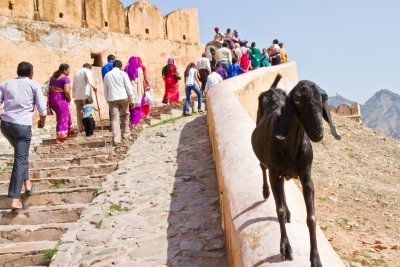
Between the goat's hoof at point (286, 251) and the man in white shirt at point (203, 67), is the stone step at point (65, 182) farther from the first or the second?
the man in white shirt at point (203, 67)

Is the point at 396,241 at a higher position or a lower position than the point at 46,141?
lower

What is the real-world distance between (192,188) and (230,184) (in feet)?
7.39

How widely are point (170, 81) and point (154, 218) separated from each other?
25.5 feet

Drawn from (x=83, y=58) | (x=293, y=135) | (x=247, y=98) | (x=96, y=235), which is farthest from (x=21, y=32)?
(x=293, y=135)

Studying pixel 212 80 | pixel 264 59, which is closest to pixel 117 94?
pixel 212 80

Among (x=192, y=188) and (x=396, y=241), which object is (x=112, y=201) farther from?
(x=396, y=241)

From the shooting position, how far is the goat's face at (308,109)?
2.10m

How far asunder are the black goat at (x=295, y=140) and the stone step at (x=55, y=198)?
3.77m

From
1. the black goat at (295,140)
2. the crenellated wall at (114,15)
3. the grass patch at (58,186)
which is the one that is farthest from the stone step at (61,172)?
the crenellated wall at (114,15)

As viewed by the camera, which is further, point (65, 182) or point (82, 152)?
point (82, 152)

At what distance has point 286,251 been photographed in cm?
241

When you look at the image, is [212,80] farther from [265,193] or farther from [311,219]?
[311,219]

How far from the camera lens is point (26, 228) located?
5121mm

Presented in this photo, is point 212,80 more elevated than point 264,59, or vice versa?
point 264,59
